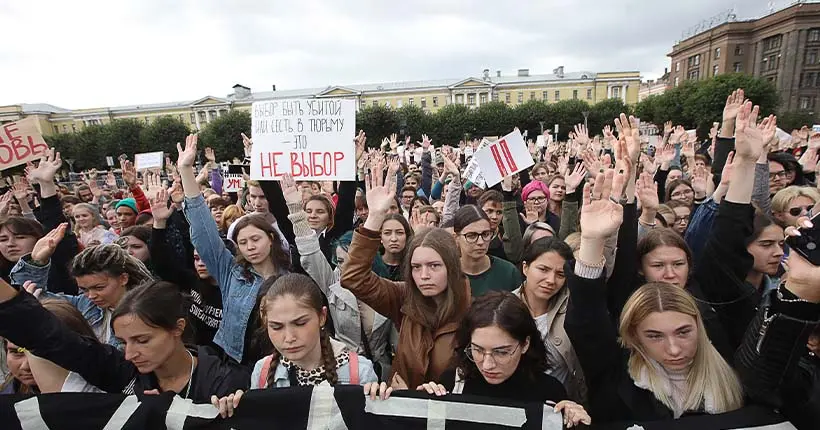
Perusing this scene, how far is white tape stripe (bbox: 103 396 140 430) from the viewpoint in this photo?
6.03ft

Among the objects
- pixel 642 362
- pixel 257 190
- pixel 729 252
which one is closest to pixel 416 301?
pixel 642 362

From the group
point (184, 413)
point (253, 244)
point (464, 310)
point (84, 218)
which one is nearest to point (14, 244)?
point (84, 218)

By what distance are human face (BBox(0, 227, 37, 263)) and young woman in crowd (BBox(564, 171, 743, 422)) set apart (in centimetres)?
430

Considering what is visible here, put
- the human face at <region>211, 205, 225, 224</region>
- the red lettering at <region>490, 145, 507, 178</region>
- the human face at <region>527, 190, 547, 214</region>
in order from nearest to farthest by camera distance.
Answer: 1. the human face at <region>527, 190, 547, 214</region>
2. the red lettering at <region>490, 145, 507, 178</region>
3. the human face at <region>211, 205, 225, 224</region>

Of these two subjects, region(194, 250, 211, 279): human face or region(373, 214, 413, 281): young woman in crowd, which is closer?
region(194, 250, 211, 279): human face

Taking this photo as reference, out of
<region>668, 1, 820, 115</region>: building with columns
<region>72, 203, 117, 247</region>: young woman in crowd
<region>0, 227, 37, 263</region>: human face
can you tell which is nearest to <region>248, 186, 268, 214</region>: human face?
<region>72, 203, 117, 247</region>: young woman in crowd

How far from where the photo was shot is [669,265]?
8.16 ft

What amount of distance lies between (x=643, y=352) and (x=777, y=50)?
7916cm

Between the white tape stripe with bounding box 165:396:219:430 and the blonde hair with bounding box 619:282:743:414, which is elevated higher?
the blonde hair with bounding box 619:282:743:414

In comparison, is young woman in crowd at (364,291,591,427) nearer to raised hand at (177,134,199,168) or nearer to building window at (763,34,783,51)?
raised hand at (177,134,199,168)

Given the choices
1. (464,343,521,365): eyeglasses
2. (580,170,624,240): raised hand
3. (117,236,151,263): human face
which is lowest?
(464,343,521,365): eyeglasses

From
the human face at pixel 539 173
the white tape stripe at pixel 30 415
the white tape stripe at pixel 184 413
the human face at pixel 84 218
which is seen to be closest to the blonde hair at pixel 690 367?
the white tape stripe at pixel 184 413

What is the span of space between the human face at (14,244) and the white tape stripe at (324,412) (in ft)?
11.0

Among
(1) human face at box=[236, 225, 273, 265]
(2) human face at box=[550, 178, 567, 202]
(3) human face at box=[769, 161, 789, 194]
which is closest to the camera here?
(1) human face at box=[236, 225, 273, 265]
